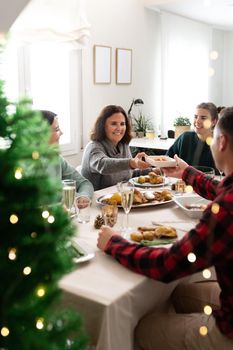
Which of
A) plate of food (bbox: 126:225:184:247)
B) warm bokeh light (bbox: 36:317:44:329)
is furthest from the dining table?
warm bokeh light (bbox: 36:317:44:329)

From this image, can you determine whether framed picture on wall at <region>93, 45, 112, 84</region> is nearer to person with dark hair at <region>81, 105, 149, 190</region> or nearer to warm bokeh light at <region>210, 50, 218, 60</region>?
person with dark hair at <region>81, 105, 149, 190</region>

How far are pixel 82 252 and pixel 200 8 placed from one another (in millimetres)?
4226

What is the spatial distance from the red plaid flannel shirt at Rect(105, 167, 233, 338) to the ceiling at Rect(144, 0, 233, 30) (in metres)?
3.84

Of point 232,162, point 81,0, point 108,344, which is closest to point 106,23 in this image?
point 81,0

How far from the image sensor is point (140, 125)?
15.4 feet

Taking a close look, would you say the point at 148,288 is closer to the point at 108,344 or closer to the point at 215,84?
the point at 108,344

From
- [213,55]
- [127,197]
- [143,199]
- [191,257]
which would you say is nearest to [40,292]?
[191,257]

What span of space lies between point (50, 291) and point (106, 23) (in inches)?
149

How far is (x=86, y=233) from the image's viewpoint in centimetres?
148

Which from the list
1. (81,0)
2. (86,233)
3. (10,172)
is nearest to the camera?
(10,172)

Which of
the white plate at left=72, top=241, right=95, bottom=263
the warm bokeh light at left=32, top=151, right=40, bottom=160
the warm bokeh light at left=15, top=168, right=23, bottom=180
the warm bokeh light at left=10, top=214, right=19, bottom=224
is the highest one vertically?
the warm bokeh light at left=32, top=151, right=40, bottom=160

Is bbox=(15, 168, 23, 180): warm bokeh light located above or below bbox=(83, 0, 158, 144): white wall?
below

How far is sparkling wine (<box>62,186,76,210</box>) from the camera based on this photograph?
1587 millimetres

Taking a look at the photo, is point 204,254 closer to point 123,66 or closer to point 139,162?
point 139,162
